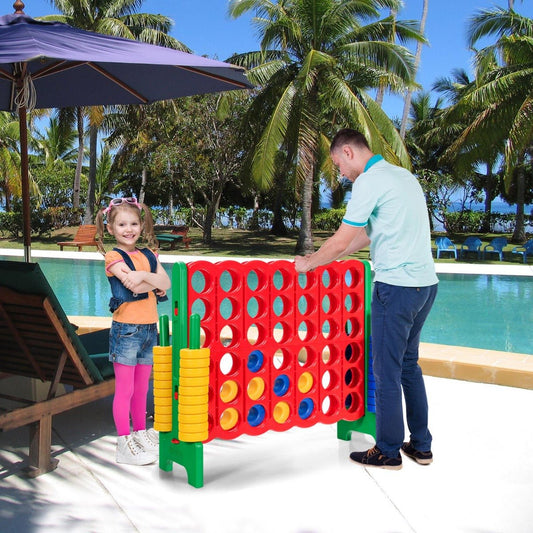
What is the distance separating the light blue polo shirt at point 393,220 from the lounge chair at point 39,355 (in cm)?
149

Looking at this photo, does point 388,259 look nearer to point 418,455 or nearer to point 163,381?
point 418,455

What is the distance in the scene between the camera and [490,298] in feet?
40.0

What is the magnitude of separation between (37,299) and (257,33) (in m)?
20.9

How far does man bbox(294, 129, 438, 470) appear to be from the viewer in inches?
122

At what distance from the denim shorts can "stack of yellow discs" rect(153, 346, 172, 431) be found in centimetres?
21

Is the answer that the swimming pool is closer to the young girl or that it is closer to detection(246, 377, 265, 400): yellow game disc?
detection(246, 377, 265, 400): yellow game disc

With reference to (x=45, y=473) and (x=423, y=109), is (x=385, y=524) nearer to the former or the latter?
(x=45, y=473)

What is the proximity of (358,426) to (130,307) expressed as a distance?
1466 millimetres

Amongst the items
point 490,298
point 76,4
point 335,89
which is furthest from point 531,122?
point 76,4

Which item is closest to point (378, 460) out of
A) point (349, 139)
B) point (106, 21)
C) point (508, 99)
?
point (349, 139)

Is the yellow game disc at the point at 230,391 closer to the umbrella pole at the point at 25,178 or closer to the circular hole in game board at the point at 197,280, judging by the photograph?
the circular hole in game board at the point at 197,280

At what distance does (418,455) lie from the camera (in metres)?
3.35

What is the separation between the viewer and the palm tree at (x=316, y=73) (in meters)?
19.3

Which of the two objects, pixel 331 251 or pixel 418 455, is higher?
pixel 331 251
